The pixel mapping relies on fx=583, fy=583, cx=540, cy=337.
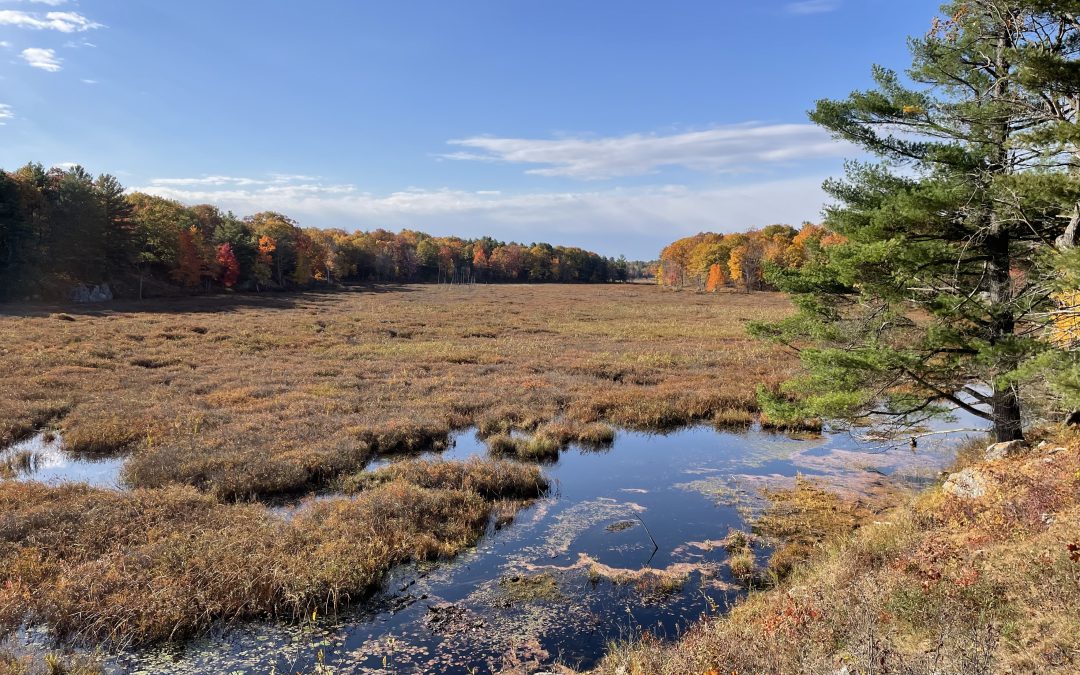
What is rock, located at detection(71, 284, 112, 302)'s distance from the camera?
6184cm

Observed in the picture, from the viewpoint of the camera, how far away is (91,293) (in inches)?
2482

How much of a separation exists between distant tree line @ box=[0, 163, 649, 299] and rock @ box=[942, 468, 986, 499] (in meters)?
72.6

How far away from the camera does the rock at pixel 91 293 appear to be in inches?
2435

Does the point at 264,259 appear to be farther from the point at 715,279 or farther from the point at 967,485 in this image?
the point at 967,485

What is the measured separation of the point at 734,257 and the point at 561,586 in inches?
4451

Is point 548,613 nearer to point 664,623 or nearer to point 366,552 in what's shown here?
point 664,623

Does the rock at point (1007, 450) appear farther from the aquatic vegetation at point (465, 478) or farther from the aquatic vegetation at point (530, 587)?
the aquatic vegetation at point (465, 478)

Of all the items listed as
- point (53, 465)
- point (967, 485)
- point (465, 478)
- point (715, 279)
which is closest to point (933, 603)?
point (967, 485)

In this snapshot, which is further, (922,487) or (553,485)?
(553,485)

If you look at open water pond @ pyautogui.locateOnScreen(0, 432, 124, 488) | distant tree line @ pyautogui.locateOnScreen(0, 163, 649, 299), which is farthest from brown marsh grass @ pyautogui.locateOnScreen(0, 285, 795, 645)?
distant tree line @ pyautogui.locateOnScreen(0, 163, 649, 299)

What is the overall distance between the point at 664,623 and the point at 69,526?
11308 millimetres

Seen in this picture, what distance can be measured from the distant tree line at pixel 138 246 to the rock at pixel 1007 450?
73.3 m

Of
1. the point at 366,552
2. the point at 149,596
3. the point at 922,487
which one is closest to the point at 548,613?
the point at 366,552

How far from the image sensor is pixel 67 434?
59.8 ft
